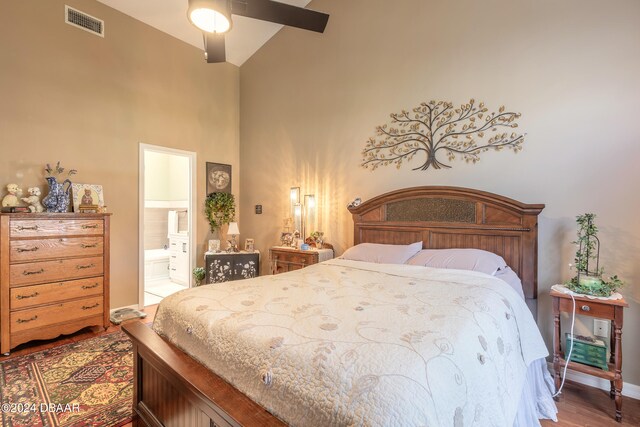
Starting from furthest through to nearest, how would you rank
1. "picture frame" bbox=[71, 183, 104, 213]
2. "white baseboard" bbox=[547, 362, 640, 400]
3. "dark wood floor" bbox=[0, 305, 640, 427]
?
"picture frame" bbox=[71, 183, 104, 213] < "white baseboard" bbox=[547, 362, 640, 400] < "dark wood floor" bbox=[0, 305, 640, 427]

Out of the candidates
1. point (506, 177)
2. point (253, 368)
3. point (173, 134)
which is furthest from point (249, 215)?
point (253, 368)

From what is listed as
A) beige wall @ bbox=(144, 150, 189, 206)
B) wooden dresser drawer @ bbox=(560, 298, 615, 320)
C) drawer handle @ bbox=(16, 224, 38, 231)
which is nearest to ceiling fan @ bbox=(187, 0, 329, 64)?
drawer handle @ bbox=(16, 224, 38, 231)

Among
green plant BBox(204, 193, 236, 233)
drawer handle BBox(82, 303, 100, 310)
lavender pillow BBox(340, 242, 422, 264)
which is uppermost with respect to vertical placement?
green plant BBox(204, 193, 236, 233)

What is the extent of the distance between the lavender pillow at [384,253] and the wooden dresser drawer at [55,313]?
2803 millimetres

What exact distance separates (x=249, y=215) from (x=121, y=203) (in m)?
1.84

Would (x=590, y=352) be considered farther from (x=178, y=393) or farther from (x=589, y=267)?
(x=178, y=393)

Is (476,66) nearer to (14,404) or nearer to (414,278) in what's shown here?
(414,278)

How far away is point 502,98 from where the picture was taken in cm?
267

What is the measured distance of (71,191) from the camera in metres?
3.38

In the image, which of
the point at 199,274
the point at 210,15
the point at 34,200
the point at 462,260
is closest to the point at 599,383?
the point at 462,260

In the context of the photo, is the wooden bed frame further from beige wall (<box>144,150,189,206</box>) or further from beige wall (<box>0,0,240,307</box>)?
beige wall (<box>144,150,189,206</box>)

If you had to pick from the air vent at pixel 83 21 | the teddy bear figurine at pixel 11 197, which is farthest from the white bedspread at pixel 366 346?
the air vent at pixel 83 21

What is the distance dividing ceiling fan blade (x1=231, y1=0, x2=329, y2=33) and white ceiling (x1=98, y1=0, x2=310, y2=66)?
1.11m

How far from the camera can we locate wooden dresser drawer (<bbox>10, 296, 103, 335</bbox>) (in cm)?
277
